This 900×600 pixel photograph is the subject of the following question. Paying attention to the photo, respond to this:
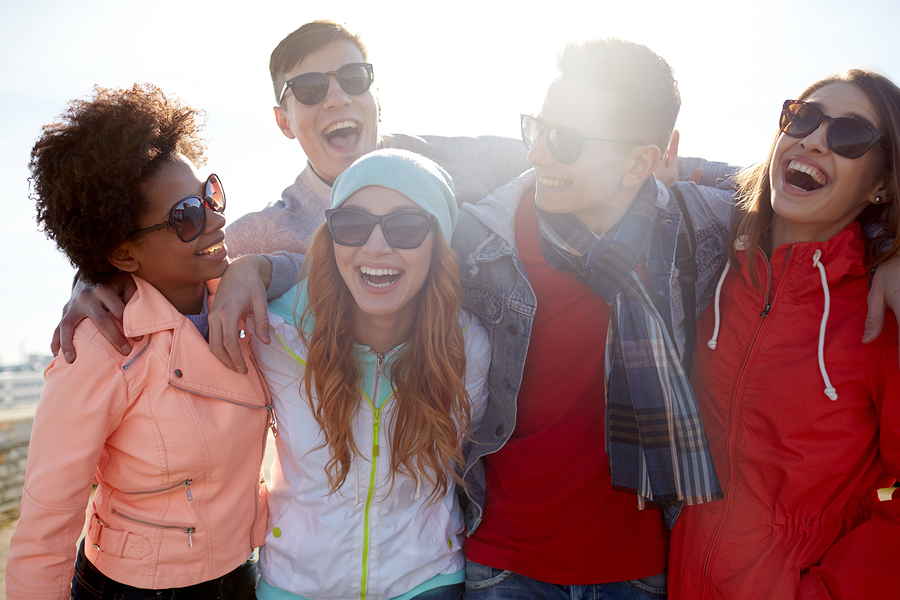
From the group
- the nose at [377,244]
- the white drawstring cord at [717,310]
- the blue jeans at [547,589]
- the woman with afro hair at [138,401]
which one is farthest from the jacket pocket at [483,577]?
the nose at [377,244]

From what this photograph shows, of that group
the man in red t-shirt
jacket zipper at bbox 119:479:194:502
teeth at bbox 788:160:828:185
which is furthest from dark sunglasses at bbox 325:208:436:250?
teeth at bbox 788:160:828:185

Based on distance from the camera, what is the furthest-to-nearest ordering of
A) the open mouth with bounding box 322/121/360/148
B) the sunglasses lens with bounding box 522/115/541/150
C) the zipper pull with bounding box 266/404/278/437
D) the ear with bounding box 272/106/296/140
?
the ear with bounding box 272/106/296/140 < the open mouth with bounding box 322/121/360/148 < the sunglasses lens with bounding box 522/115/541/150 < the zipper pull with bounding box 266/404/278/437

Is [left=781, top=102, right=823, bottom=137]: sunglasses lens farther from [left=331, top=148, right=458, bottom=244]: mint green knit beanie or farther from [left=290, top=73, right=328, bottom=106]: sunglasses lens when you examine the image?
[left=290, top=73, right=328, bottom=106]: sunglasses lens

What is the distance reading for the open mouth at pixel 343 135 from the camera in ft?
10.3

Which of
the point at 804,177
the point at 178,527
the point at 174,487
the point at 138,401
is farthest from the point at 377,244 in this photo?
the point at 804,177

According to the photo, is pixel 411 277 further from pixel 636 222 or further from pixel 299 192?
pixel 299 192

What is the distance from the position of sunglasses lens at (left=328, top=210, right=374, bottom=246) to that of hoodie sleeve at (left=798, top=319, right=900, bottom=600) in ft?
6.30

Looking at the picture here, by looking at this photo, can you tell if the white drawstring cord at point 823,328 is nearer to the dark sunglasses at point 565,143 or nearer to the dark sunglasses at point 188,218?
the dark sunglasses at point 565,143

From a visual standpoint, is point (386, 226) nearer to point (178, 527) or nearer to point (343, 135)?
point (343, 135)

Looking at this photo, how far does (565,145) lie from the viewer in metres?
2.34

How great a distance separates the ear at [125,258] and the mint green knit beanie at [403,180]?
79cm

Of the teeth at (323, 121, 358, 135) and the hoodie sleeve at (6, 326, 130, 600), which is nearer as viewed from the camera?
the hoodie sleeve at (6, 326, 130, 600)

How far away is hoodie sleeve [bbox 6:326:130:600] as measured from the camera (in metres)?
1.83

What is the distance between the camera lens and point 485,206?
8.36ft
